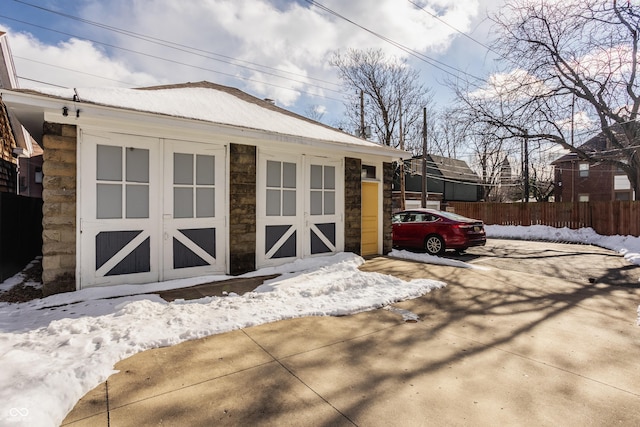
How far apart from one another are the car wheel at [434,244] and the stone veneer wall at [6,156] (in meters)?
10.8

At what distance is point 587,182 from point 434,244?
27.5m

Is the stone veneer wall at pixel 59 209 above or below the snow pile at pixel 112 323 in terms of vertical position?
above

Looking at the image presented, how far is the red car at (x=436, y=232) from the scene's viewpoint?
31.5ft

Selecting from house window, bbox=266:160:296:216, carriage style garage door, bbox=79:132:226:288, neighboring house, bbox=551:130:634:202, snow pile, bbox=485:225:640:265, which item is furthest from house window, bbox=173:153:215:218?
neighboring house, bbox=551:130:634:202

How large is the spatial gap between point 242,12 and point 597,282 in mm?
10460

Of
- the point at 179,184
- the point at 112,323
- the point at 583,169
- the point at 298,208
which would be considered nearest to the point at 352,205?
the point at 298,208

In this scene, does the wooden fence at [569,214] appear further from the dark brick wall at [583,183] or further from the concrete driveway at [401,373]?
the dark brick wall at [583,183]

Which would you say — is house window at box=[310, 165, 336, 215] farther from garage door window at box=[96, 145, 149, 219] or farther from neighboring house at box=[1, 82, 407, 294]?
garage door window at box=[96, 145, 149, 219]

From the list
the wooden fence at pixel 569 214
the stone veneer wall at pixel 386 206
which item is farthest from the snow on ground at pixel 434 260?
the wooden fence at pixel 569 214

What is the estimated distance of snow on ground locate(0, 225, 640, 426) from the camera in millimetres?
2488

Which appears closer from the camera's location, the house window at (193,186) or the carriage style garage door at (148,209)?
the carriage style garage door at (148,209)

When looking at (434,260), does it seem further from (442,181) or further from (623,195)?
(623,195)

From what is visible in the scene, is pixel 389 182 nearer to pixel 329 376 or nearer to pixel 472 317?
pixel 472 317

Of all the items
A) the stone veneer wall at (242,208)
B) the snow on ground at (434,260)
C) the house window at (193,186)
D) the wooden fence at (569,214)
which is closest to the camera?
the house window at (193,186)
